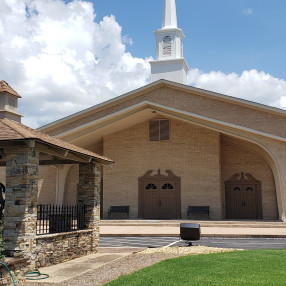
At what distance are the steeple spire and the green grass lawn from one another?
3165 centimetres

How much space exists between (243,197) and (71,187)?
36.9 ft

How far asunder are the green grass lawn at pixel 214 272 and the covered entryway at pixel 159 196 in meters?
15.4

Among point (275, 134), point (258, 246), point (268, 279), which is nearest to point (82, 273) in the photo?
point (268, 279)

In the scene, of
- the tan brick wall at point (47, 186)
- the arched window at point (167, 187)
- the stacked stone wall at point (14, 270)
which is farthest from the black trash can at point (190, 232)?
the tan brick wall at point (47, 186)

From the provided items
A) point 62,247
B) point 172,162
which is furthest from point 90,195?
point 172,162

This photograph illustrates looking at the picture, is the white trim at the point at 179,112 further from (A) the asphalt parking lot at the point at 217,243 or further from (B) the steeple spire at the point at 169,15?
(B) the steeple spire at the point at 169,15

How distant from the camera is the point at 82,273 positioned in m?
8.83

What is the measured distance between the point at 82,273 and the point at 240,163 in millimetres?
18732

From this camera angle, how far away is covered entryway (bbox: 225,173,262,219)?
83.4 feet

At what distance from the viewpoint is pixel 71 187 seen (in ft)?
89.5

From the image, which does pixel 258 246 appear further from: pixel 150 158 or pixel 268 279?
pixel 150 158

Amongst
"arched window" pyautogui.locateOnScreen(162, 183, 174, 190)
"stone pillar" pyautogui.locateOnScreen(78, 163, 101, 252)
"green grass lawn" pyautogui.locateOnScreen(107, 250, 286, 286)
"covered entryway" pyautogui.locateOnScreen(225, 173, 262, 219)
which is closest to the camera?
"green grass lawn" pyautogui.locateOnScreen(107, 250, 286, 286)

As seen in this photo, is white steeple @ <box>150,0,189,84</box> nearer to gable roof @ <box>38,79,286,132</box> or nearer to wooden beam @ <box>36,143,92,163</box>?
gable roof @ <box>38,79,286,132</box>

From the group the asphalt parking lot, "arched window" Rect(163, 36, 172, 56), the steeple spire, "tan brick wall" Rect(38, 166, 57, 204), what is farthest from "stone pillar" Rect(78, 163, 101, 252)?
the steeple spire
